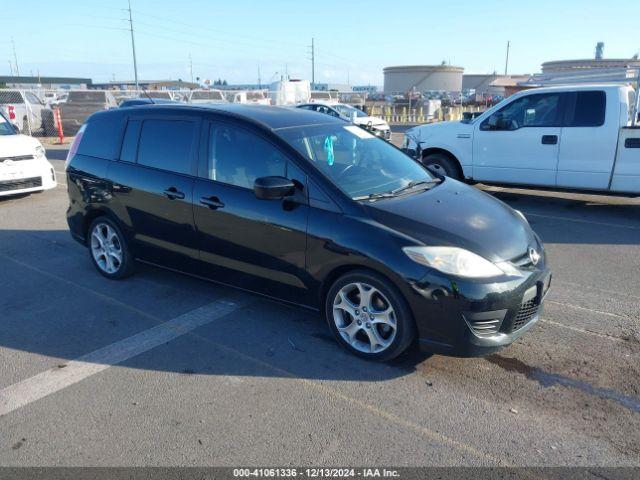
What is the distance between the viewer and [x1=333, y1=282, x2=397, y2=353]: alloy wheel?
11.8ft

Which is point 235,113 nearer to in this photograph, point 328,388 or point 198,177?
point 198,177

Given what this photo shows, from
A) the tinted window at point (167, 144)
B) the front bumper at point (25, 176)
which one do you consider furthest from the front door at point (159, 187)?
the front bumper at point (25, 176)

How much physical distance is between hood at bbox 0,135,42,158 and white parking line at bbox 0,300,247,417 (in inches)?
256

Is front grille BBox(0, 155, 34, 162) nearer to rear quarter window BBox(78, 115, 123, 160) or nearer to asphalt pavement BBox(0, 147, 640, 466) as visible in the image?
rear quarter window BBox(78, 115, 123, 160)

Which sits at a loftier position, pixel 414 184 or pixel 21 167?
pixel 414 184

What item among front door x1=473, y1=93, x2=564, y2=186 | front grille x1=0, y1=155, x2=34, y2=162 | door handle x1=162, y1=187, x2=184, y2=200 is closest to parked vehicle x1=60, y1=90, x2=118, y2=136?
front grille x1=0, y1=155, x2=34, y2=162

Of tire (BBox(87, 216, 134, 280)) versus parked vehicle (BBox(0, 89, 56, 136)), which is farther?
parked vehicle (BBox(0, 89, 56, 136))

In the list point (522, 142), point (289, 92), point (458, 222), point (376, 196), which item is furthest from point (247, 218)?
point (289, 92)

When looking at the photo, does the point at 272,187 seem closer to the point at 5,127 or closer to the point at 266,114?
the point at 266,114

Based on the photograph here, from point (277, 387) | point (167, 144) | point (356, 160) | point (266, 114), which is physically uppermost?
point (266, 114)

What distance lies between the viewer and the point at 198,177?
4.46m

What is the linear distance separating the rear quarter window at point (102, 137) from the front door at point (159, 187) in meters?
0.15

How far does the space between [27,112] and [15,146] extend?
13.6m

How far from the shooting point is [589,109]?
313 inches
